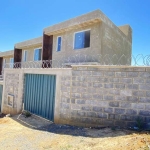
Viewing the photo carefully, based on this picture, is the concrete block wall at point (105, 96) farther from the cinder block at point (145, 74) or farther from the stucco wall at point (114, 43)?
the stucco wall at point (114, 43)

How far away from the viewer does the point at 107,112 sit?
5.42 m

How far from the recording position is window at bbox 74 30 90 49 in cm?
1059

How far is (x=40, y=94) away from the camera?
768cm

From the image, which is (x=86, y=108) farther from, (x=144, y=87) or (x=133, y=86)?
(x=144, y=87)

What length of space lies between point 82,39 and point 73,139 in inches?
313

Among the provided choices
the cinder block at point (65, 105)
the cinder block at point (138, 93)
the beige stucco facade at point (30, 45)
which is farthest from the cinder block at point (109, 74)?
the beige stucco facade at point (30, 45)

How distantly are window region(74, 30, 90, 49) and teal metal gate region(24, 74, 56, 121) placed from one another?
4575 mm

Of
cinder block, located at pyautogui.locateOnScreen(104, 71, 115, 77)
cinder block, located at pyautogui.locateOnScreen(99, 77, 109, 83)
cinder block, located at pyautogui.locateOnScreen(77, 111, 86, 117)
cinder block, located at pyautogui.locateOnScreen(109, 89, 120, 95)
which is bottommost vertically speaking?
cinder block, located at pyautogui.locateOnScreen(77, 111, 86, 117)

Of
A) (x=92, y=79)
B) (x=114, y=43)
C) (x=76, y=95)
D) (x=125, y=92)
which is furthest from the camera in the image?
(x=114, y=43)

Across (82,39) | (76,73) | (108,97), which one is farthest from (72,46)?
(108,97)

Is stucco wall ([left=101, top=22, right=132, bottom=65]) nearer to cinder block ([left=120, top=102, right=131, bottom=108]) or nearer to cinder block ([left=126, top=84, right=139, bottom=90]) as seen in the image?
cinder block ([left=126, top=84, right=139, bottom=90])

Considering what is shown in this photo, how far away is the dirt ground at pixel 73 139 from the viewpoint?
3.82 metres

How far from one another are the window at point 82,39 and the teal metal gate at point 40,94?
180 inches

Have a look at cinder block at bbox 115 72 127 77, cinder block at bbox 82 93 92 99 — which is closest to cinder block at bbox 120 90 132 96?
cinder block at bbox 115 72 127 77
